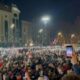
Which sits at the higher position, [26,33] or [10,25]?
[10,25]

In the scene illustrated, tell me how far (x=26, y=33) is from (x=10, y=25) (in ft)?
13.5

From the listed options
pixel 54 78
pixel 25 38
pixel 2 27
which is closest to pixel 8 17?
pixel 2 27

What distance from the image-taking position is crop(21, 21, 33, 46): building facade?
19720mm

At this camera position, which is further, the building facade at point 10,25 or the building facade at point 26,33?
the building facade at point 10,25

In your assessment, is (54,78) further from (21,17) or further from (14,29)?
(14,29)

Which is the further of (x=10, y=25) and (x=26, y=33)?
(x=10, y=25)

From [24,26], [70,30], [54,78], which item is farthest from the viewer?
[24,26]

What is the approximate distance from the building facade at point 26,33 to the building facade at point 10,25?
91 cm

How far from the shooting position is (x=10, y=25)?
24953mm

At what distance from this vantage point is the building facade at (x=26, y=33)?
64.7 ft

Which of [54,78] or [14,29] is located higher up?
[14,29]

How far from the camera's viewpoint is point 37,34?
21781 mm

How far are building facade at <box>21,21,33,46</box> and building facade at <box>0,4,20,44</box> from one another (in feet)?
2.98

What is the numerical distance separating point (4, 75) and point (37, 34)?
12928 millimetres
